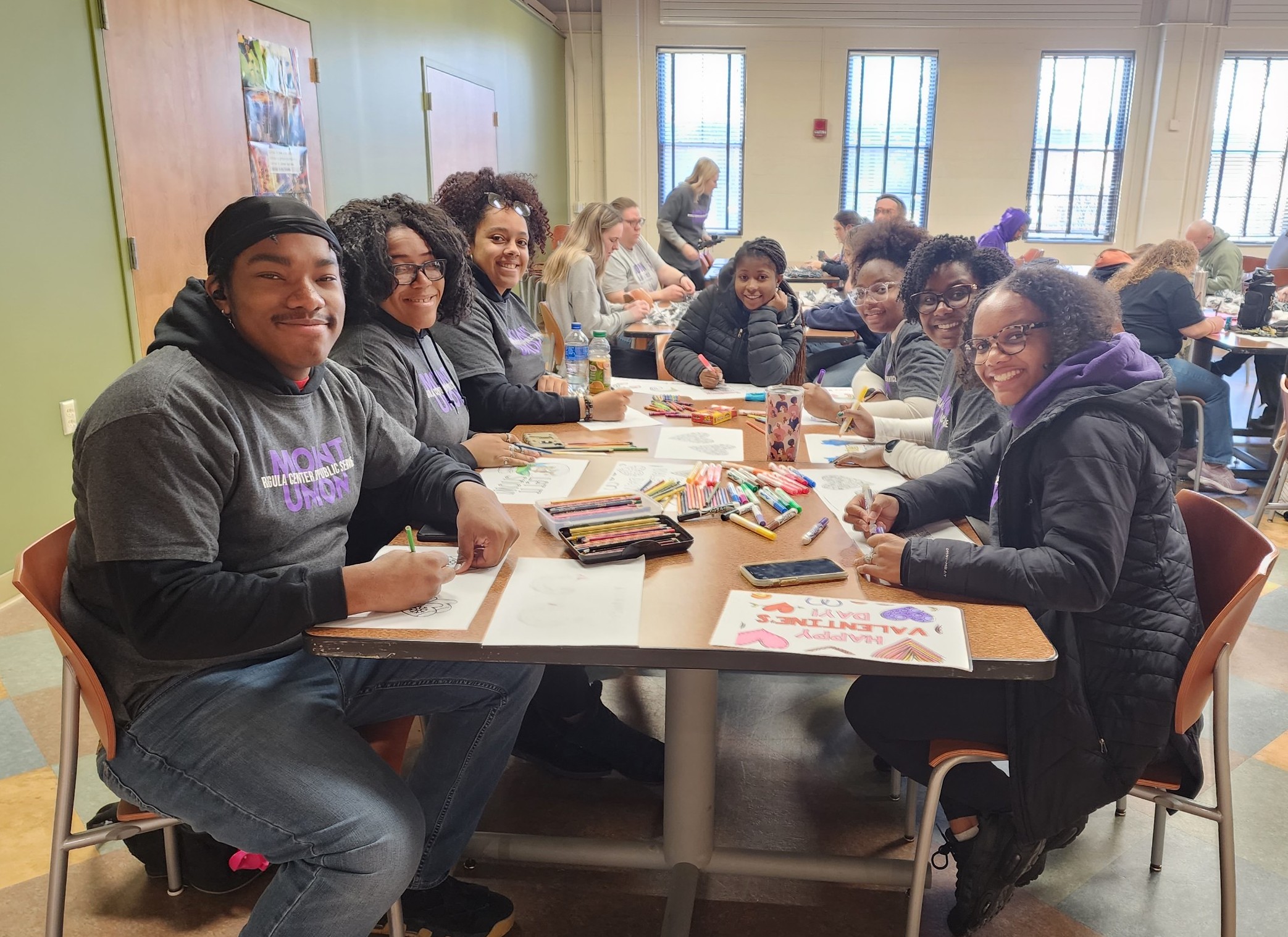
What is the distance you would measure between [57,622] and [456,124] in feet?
20.0

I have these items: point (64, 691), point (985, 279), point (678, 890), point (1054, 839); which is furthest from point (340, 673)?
point (985, 279)

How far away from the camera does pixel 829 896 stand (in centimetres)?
183

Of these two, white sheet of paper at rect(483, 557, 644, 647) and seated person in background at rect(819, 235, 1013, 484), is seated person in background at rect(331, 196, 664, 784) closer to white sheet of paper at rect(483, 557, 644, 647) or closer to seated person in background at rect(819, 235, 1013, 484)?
white sheet of paper at rect(483, 557, 644, 647)

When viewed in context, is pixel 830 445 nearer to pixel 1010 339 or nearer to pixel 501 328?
pixel 1010 339

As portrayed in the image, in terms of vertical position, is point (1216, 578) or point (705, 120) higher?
point (705, 120)

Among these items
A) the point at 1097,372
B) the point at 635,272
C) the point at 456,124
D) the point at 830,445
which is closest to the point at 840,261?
the point at 635,272

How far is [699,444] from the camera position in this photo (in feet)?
7.50

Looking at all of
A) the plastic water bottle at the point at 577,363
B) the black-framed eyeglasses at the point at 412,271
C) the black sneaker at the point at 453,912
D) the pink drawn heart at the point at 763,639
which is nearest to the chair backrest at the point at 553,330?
the plastic water bottle at the point at 577,363

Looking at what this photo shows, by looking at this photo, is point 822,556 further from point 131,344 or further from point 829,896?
point 131,344

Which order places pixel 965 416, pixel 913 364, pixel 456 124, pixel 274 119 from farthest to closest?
pixel 456 124, pixel 274 119, pixel 913 364, pixel 965 416

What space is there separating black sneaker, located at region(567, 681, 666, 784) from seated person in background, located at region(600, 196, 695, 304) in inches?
130

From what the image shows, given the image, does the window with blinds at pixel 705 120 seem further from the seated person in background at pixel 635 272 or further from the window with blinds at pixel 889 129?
the seated person in background at pixel 635 272

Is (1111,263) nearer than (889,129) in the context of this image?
Yes

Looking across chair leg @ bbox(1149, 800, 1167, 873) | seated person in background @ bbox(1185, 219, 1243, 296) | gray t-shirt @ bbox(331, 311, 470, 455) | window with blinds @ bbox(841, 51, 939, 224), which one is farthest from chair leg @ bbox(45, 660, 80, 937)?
window with blinds @ bbox(841, 51, 939, 224)
